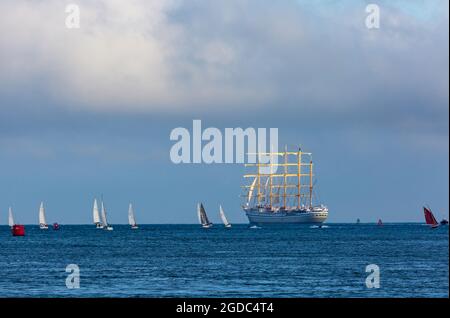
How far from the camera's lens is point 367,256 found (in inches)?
4956

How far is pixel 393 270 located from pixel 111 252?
53190 millimetres

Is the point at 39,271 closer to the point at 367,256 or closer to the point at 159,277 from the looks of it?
the point at 159,277

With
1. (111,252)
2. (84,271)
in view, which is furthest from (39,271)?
(111,252)

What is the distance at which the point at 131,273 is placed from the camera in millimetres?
92438
